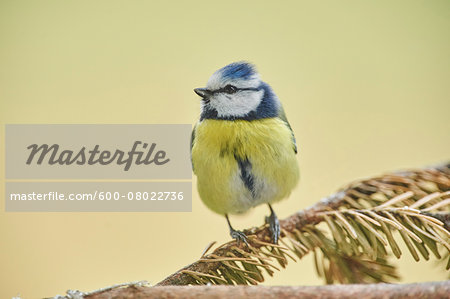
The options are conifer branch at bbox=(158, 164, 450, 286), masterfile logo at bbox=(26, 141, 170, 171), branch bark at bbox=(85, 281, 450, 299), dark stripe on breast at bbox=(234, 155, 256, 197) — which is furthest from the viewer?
masterfile logo at bbox=(26, 141, 170, 171)

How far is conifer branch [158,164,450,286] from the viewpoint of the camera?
0.54 metres

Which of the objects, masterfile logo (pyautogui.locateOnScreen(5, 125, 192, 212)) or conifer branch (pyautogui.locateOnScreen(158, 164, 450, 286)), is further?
masterfile logo (pyautogui.locateOnScreen(5, 125, 192, 212))

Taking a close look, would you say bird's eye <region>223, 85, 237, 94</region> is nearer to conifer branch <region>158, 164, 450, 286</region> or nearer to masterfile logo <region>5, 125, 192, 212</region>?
masterfile logo <region>5, 125, 192, 212</region>

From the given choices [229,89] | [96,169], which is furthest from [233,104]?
[96,169]

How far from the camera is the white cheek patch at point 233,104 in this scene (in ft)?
2.94

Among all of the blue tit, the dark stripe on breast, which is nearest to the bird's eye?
the blue tit

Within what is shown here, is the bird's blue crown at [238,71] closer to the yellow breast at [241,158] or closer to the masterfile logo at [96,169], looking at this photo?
the yellow breast at [241,158]

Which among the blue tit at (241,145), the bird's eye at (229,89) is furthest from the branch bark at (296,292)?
the bird's eye at (229,89)

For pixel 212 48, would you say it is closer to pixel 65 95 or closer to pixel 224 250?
pixel 65 95

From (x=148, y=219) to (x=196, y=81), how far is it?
0.47 meters

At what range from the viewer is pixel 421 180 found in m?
0.71

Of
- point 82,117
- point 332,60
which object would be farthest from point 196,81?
point 332,60

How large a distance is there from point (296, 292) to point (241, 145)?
50 cm

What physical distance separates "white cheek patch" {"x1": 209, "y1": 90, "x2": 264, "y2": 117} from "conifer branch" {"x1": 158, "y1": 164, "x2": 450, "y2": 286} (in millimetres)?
275
